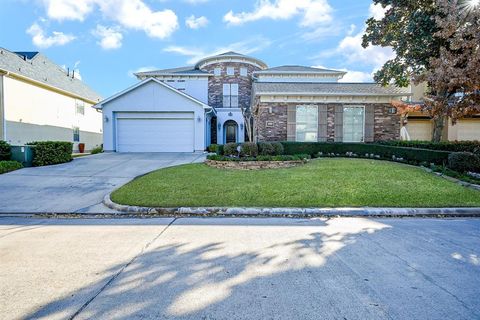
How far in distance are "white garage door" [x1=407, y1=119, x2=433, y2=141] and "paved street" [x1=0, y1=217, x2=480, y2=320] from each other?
50.5 ft

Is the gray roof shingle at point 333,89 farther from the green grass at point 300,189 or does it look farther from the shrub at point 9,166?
the shrub at point 9,166

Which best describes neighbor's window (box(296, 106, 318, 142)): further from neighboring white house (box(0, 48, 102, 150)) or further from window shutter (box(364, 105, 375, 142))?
neighboring white house (box(0, 48, 102, 150))

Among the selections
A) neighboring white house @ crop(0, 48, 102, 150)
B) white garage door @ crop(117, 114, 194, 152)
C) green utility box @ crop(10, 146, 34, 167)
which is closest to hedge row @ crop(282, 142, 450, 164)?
white garage door @ crop(117, 114, 194, 152)

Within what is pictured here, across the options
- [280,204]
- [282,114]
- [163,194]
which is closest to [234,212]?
[280,204]

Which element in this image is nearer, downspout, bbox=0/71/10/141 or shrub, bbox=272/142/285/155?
shrub, bbox=272/142/285/155

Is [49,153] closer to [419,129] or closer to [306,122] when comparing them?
[306,122]

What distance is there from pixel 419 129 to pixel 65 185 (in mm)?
20619

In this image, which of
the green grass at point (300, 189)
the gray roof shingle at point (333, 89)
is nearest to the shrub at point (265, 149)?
the green grass at point (300, 189)

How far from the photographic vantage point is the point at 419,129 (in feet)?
61.5

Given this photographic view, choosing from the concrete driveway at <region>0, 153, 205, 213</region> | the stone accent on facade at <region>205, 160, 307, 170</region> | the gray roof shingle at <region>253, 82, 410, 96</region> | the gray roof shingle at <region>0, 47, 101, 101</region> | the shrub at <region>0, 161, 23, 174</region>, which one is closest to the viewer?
the concrete driveway at <region>0, 153, 205, 213</region>

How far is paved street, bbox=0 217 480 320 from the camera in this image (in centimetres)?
260

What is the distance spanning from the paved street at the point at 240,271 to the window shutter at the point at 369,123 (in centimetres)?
1164

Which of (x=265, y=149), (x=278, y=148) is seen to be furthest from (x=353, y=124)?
(x=265, y=149)

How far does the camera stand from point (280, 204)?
6.90 m
